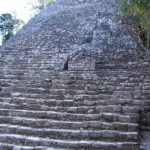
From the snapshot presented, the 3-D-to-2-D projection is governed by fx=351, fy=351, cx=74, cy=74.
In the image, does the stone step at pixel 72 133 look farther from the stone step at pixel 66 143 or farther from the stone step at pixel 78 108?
the stone step at pixel 78 108

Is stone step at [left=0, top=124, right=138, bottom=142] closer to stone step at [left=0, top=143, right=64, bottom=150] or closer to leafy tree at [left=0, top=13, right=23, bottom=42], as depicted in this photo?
stone step at [left=0, top=143, right=64, bottom=150]

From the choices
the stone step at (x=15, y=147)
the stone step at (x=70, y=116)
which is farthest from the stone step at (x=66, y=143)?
the stone step at (x=70, y=116)

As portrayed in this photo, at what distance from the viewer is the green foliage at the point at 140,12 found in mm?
8055

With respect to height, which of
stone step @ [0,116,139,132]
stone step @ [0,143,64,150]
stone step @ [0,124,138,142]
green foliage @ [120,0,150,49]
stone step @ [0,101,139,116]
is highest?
green foliage @ [120,0,150,49]

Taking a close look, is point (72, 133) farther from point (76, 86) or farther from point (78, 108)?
point (76, 86)

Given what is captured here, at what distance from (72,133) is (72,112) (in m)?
0.92

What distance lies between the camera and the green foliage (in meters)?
8.05

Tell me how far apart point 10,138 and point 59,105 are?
1529 mm

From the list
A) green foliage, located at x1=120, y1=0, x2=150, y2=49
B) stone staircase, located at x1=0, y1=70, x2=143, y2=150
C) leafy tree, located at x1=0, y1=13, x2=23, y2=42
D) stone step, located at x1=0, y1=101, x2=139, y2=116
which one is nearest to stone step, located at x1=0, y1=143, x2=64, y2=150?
stone staircase, located at x1=0, y1=70, x2=143, y2=150

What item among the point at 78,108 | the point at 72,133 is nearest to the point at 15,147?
the point at 72,133

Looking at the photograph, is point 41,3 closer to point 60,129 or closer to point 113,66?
point 113,66

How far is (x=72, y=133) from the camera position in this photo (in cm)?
609

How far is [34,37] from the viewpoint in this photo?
14.0 meters

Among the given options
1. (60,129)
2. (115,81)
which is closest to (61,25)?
(115,81)
